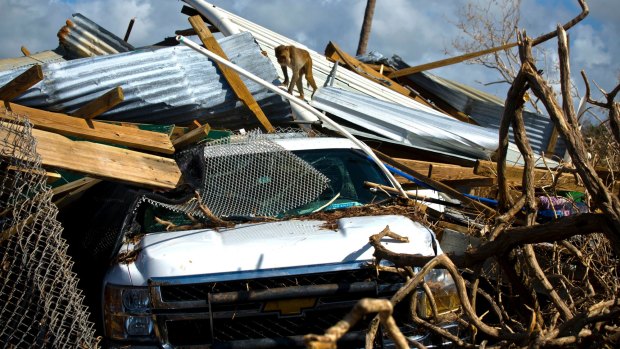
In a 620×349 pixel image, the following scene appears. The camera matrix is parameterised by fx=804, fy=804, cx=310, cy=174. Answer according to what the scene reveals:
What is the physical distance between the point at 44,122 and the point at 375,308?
13.7 ft

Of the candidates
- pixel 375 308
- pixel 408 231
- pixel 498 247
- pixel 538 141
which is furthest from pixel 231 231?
pixel 538 141

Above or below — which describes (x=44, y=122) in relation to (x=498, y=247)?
below

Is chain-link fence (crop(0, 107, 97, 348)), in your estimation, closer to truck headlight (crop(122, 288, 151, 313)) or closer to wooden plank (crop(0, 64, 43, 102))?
truck headlight (crop(122, 288, 151, 313))

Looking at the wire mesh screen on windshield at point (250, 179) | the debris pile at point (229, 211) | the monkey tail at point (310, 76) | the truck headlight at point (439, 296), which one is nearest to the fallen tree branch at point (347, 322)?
the debris pile at point (229, 211)

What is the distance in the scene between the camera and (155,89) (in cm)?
840

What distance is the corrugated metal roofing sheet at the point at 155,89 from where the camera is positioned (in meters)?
7.94

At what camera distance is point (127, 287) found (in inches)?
180

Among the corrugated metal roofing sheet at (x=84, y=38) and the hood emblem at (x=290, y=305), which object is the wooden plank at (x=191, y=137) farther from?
the corrugated metal roofing sheet at (x=84, y=38)

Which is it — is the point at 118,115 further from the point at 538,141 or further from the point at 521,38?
the point at 538,141

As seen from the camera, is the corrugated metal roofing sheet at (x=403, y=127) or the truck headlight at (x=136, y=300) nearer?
the truck headlight at (x=136, y=300)

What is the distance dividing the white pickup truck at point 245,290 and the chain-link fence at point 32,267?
0.72 ft

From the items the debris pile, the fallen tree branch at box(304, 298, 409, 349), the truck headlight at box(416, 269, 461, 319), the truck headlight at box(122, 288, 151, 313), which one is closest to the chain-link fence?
the debris pile

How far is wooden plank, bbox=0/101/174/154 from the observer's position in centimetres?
598

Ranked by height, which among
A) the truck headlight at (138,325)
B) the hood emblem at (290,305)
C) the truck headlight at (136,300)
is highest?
the hood emblem at (290,305)
